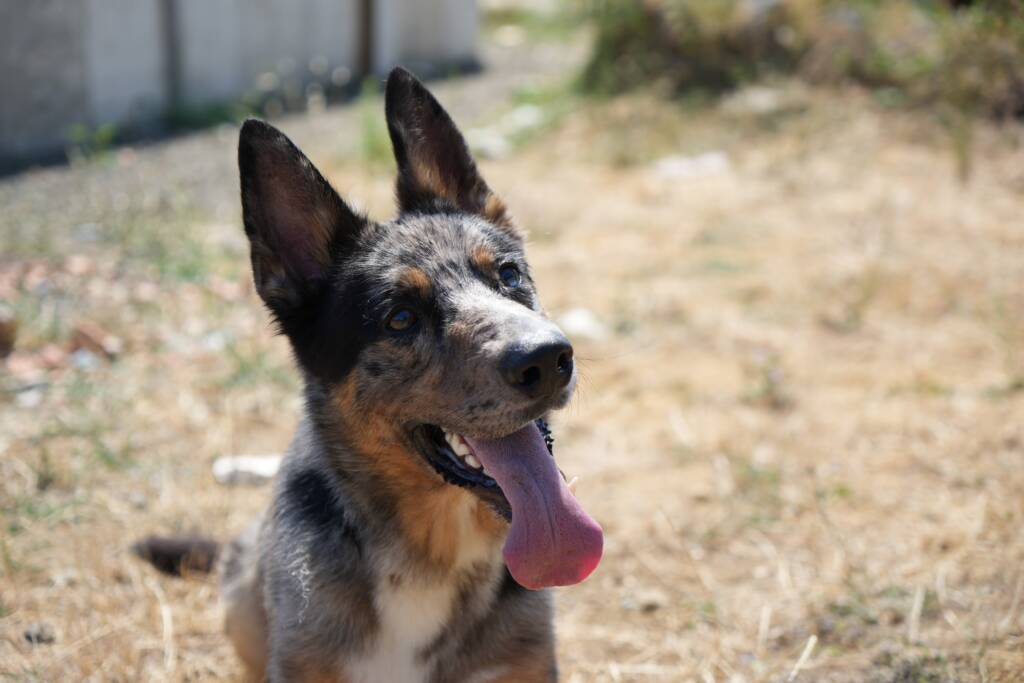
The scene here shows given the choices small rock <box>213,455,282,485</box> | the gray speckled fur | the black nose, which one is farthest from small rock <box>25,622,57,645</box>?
the black nose

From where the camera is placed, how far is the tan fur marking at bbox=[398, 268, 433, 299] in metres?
3.30

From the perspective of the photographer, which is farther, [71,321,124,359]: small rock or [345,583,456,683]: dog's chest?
[71,321,124,359]: small rock

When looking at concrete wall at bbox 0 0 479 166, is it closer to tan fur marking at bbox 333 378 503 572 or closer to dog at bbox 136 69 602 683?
dog at bbox 136 69 602 683

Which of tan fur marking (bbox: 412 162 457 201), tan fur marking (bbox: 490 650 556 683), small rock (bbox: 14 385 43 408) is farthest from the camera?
small rock (bbox: 14 385 43 408)

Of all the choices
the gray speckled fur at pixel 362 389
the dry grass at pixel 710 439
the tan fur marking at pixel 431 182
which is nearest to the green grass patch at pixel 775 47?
the dry grass at pixel 710 439

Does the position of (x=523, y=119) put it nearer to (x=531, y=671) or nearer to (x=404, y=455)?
(x=404, y=455)

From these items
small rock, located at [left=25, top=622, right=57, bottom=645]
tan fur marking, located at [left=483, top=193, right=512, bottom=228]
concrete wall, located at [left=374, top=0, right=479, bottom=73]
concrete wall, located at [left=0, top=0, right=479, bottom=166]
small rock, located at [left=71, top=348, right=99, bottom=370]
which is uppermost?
tan fur marking, located at [left=483, top=193, right=512, bottom=228]

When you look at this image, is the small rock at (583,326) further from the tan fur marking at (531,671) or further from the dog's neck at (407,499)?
the tan fur marking at (531,671)

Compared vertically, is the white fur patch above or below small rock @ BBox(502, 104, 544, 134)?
above

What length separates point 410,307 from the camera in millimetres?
3295

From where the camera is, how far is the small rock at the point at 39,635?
4074 millimetres

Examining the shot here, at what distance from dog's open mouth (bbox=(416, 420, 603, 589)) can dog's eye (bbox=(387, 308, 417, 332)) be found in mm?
433

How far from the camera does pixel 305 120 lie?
42.1 feet

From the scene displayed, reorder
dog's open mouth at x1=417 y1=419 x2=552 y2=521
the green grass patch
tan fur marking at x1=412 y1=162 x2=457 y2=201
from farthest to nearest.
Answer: the green grass patch
tan fur marking at x1=412 y1=162 x2=457 y2=201
dog's open mouth at x1=417 y1=419 x2=552 y2=521
